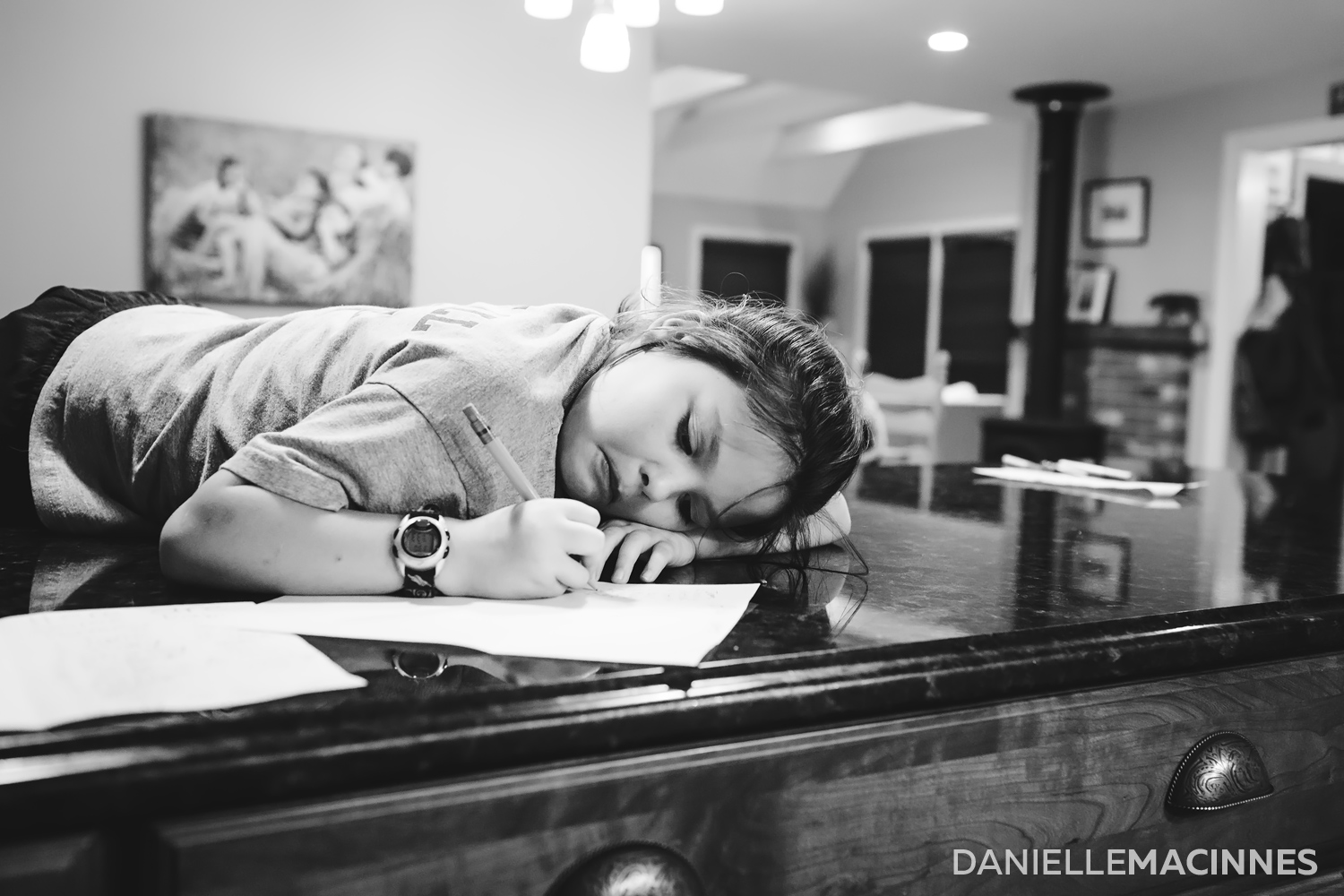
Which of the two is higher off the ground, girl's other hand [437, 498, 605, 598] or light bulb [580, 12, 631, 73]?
light bulb [580, 12, 631, 73]

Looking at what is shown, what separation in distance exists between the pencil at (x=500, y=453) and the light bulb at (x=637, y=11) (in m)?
1.84

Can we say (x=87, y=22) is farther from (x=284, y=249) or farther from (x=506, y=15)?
(x=506, y=15)

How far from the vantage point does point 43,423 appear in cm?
102

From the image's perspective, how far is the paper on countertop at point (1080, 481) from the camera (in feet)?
4.62

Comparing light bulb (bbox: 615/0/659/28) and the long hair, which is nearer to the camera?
the long hair

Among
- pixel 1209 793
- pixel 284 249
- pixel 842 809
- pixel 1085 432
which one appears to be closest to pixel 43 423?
pixel 842 809

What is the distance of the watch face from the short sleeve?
50 millimetres

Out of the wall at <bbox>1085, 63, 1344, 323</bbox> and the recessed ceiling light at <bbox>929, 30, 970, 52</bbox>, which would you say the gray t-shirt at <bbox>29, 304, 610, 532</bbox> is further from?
the wall at <bbox>1085, 63, 1344, 323</bbox>

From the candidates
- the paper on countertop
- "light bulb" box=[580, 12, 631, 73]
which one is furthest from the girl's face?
"light bulb" box=[580, 12, 631, 73]

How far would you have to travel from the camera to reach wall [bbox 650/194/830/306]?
8.78 metres

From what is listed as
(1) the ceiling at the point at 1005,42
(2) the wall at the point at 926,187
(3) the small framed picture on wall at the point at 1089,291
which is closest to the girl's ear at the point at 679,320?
(1) the ceiling at the point at 1005,42

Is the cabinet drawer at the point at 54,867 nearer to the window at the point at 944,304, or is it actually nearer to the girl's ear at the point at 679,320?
the girl's ear at the point at 679,320

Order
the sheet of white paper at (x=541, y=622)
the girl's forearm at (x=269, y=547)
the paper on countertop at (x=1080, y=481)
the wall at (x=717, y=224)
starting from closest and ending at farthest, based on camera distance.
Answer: the sheet of white paper at (x=541, y=622)
the girl's forearm at (x=269, y=547)
the paper on countertop at (x=1080, y=481)
the wall at (x=717, y=224)

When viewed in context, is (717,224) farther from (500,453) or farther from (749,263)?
(500,453)
